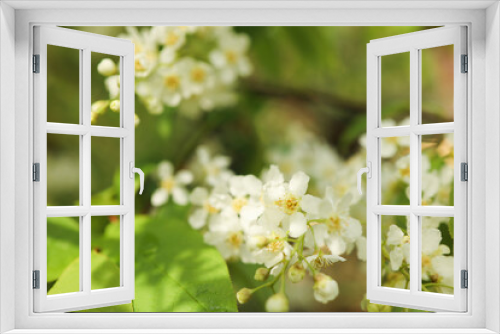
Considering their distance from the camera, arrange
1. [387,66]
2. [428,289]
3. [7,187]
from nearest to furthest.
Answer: [7,187]
[428,289]
[387,66]

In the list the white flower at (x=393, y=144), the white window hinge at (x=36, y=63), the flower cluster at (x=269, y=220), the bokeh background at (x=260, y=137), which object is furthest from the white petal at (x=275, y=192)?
the white window hinge at (x=36, y=63)

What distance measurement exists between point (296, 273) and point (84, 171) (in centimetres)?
114

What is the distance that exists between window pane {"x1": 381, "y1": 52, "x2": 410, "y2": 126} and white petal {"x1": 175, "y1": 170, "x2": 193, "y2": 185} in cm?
110

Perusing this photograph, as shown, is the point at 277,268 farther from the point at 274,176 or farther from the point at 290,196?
the point at 274,176

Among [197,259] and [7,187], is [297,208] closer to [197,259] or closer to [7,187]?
[197,259]

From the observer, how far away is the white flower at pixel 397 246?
2.31m

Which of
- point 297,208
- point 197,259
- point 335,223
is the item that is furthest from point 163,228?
point 335,223

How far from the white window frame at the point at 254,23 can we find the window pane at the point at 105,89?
1.18 feet

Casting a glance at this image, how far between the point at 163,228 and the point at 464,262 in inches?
60.9

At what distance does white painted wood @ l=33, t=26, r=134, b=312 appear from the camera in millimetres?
1999

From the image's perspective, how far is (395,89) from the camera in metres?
2.62

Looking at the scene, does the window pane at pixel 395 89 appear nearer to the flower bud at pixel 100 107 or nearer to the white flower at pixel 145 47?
the white flower at pixel 145 47

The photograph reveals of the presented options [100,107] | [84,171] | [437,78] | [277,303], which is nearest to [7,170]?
[84,171]

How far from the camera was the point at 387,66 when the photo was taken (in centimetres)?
260
